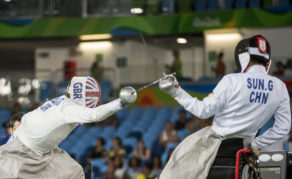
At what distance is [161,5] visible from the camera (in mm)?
20203

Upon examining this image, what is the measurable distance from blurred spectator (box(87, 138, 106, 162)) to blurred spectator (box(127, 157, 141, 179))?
108cm

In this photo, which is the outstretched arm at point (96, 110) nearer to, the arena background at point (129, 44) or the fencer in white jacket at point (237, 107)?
the fencer in white jacket at point (237, 107)

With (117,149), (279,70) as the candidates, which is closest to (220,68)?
(279,70)

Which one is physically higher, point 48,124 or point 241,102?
point 241,102

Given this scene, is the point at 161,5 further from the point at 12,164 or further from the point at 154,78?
the point at 12,164

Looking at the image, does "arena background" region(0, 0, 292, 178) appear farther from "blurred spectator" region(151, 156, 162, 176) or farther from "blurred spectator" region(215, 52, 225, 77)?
"blurred spectator" region(151, 156, 162, 176)

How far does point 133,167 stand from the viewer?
13711mm

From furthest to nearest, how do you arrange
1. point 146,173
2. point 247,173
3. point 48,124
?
point 146,173, point 48,124, point 247,173

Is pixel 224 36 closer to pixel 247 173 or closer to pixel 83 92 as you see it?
pixel 83 92

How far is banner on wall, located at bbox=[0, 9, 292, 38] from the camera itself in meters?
18.9

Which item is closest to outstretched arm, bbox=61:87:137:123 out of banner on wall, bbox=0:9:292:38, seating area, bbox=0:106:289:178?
seating area, bbox=0:106:289:178

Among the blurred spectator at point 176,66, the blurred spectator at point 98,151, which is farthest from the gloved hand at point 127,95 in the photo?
the blurred spectator at point 176,66

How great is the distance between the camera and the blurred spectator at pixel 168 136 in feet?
46.8

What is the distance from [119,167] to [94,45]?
9.56m
